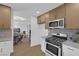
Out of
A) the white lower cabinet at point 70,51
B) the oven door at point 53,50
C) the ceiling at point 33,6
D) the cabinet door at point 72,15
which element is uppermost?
the ceiling at point 33,6

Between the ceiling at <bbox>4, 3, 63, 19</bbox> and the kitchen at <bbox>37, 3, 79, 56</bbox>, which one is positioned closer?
the kitchen at <bbox>37, 3, 79, 56</bbox>

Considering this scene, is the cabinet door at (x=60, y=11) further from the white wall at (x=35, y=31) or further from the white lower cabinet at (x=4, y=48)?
the white wall at (x=35, y=31)

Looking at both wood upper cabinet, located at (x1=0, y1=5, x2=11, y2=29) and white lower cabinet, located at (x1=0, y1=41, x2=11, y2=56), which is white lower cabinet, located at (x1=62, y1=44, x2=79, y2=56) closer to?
white lower cabinet, located at (x1=0, y1=41, x2=11, y2=56)

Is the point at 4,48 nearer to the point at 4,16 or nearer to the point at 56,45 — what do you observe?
the point at 4,16

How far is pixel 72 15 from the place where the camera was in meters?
3.01

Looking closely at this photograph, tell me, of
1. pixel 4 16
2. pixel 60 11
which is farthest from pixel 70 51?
pixel 4 16

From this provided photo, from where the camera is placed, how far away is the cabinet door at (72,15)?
2.85m


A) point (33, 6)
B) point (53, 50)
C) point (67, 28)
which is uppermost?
point (33, 6)

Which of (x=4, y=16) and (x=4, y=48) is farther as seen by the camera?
(x=4, y=16)

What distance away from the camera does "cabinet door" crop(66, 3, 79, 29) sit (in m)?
2.85

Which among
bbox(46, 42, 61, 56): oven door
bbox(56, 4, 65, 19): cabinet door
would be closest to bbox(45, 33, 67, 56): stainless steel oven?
bbox(46, 42, 61, 56): oven door

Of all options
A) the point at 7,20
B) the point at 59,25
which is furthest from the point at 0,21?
the point at 59,25

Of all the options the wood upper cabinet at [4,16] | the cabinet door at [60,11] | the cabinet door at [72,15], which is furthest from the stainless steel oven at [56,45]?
the wood upper cabinet at [4,16]

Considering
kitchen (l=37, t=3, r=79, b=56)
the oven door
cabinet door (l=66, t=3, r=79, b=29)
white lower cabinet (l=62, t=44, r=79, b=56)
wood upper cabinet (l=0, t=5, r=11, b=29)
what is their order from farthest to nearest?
wood upper cabinet (l=0, t=5, r=11, b=29) < the oven door < cabinet door (l=66, t=3, r=79, b=29) < kitchen (l=37, t=3, r=79, b=56) < white lower cabinet (l=62, t=44, r=79, b=56)
